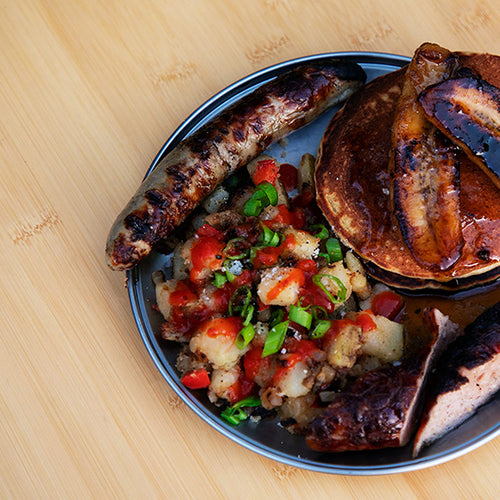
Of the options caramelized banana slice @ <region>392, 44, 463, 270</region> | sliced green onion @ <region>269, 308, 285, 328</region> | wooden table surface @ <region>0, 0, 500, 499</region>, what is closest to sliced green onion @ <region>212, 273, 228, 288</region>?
sliced green onion @ <region>269, 308, 285, 328</region>

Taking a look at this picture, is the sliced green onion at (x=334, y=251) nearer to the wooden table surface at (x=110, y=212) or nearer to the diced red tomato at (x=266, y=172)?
the diced red tomato at (x=266, y=172)

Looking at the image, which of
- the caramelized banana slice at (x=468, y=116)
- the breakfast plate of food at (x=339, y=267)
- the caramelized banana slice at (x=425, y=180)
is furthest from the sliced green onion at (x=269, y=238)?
the caramelized banana slice at (x=468, y=116)

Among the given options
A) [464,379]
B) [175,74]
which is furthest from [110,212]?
[464,379]

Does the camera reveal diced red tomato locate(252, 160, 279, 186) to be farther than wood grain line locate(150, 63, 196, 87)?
No

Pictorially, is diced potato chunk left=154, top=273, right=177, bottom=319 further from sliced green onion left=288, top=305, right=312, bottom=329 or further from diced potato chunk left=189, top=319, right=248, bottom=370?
sliced green onion left=288, top=305, right=312, bottom=329

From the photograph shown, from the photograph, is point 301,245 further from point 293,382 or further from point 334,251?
point 293,382

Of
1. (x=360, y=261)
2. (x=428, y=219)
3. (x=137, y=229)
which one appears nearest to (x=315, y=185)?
(x=360, y=261)

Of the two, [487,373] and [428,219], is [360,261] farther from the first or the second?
[487,373]
